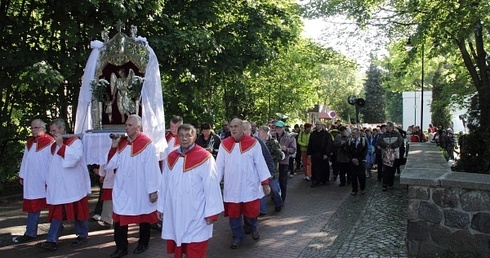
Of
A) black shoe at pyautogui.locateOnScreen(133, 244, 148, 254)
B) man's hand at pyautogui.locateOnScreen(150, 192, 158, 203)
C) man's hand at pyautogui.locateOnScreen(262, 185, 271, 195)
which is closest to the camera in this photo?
man's hand at pyautogui.locateOnScreen(150, 192, 158, 203)

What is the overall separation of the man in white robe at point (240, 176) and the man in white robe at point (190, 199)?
192cm

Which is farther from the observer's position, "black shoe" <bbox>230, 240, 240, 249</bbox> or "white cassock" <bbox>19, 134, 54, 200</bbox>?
"white cassock" <bbox>19, 134, 54, 200</bbox>

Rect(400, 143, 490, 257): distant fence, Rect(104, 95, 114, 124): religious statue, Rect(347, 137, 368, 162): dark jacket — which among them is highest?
Rect(104, 95, 114, 124): religious statue

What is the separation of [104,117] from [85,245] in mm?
3172

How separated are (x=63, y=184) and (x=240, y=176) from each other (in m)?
2.67

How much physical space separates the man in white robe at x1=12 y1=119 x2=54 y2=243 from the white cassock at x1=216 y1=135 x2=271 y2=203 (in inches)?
111

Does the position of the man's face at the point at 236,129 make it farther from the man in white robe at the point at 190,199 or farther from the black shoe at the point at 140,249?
the black shoe at the point at 140,249

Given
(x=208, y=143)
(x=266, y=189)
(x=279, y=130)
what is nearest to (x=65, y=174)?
(x=266, y=189)

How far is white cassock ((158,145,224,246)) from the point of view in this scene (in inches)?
194

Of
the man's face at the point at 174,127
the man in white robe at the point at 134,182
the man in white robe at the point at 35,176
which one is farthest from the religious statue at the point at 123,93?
the man in white robe at the point at 134,182

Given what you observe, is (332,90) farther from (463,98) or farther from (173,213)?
(173,213)

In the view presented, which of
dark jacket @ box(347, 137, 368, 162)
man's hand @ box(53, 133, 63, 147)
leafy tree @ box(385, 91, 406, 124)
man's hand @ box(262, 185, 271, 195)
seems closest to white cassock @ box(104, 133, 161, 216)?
man's hand @ box(53, 133, 63, 147)

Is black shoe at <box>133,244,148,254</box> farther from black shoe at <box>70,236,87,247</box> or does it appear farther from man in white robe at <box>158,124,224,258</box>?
man in white robe at <box>158,124,224,258</box>

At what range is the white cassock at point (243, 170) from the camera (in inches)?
275
